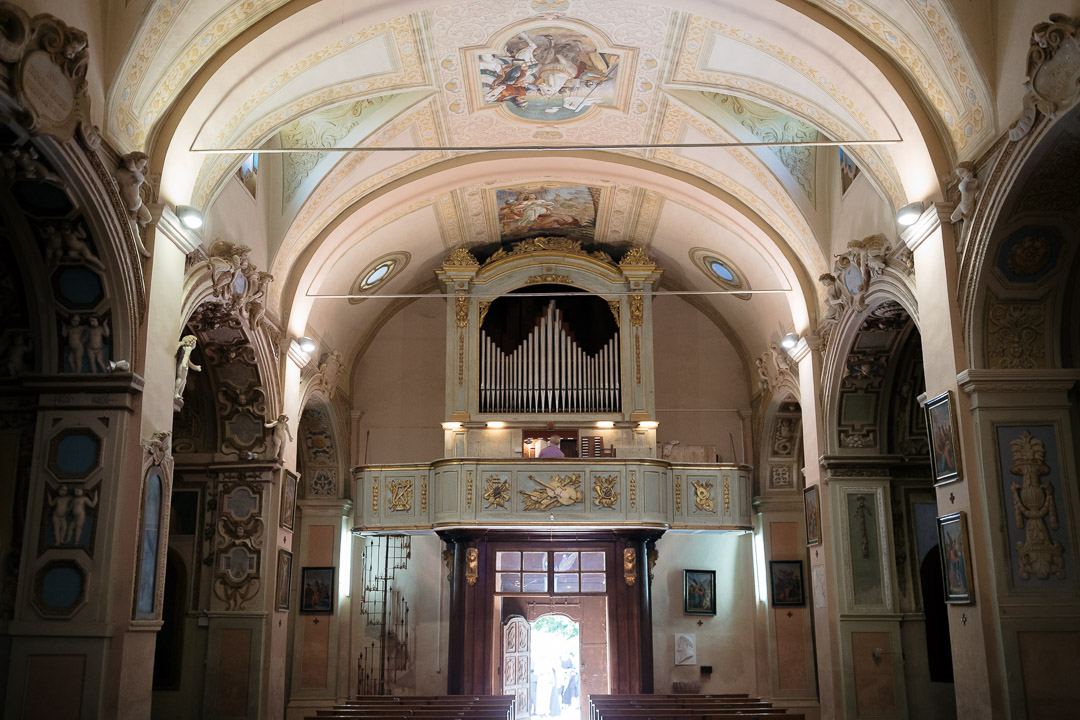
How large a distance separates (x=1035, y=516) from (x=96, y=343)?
334 inches

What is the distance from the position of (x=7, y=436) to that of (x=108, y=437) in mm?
1125

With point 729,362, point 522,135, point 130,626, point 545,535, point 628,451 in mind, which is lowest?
point 130,626

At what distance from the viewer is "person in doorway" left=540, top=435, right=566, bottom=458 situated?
17.9 metres

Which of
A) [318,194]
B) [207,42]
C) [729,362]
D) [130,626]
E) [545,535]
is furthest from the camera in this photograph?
[729,362]

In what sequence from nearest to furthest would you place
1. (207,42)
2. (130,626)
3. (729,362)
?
(130,626), (207,42), (729,362)

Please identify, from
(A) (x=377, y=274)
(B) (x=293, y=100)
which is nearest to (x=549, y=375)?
(A) (x=377, y=274)

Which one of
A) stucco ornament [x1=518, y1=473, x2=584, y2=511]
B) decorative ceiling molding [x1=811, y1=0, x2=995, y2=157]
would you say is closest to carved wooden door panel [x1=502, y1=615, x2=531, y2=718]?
stucco ornament [x1=518, y1=473, x2=584, y2=511]

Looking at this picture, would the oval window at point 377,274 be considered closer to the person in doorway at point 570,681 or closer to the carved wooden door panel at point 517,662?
the carved wooden door panel at point 517,662

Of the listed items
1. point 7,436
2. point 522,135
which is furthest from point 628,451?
point 7,436

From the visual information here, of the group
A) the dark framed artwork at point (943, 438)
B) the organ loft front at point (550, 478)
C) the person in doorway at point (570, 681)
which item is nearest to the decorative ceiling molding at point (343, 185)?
the organ loft front at point (550, 478)

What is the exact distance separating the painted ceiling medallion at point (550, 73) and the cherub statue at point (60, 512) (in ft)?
21.8

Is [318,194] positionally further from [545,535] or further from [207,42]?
[545,535]

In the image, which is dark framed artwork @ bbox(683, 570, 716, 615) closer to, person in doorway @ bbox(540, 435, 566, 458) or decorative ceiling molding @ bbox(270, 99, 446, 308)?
person in doorway @ bbox(540, 435, 566, 458)

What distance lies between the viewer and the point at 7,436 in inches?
380
